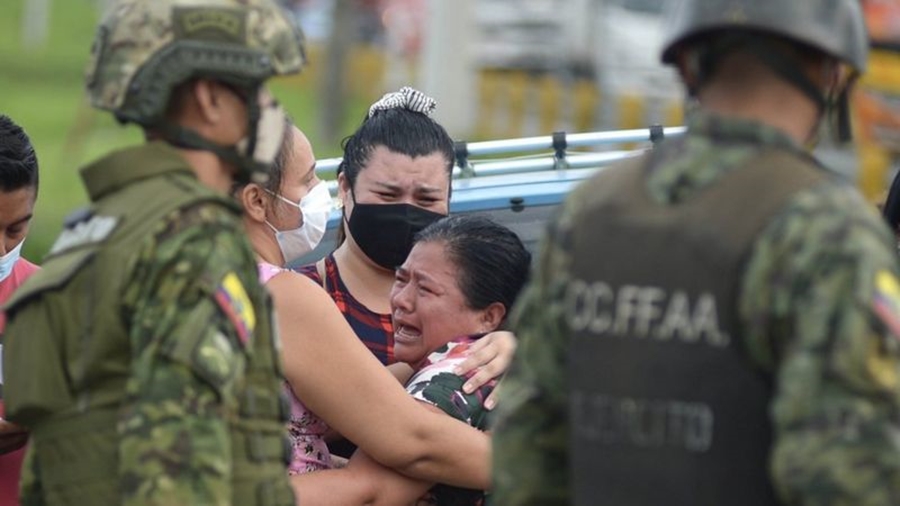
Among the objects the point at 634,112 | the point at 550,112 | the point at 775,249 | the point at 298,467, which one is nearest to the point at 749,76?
the point at 775,249

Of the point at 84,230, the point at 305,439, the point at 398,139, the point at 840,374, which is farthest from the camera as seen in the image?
the point at 398,139

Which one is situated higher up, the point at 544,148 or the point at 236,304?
the point at 236,304

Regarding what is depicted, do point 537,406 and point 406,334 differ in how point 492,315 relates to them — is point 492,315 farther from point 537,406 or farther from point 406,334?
point 537,406

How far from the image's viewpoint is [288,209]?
4.63 m

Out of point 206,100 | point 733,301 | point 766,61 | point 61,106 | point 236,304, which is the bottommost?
point 61,106

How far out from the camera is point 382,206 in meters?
5.15

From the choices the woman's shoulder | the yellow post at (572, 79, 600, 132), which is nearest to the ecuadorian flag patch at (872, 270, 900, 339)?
the woman's shoulder

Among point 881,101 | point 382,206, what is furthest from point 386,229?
point 881,101

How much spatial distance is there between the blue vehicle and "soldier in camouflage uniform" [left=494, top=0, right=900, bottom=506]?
8.53 ft

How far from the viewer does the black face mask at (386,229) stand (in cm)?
510

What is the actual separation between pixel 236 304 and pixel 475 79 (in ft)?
91.9

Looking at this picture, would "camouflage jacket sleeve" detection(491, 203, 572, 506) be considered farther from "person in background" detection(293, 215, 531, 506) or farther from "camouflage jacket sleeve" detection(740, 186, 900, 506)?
"person in background" detection(293, 215, 531, 506)

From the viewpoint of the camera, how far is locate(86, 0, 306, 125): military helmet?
11.0 feet

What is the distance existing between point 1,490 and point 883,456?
2626 millimetres
